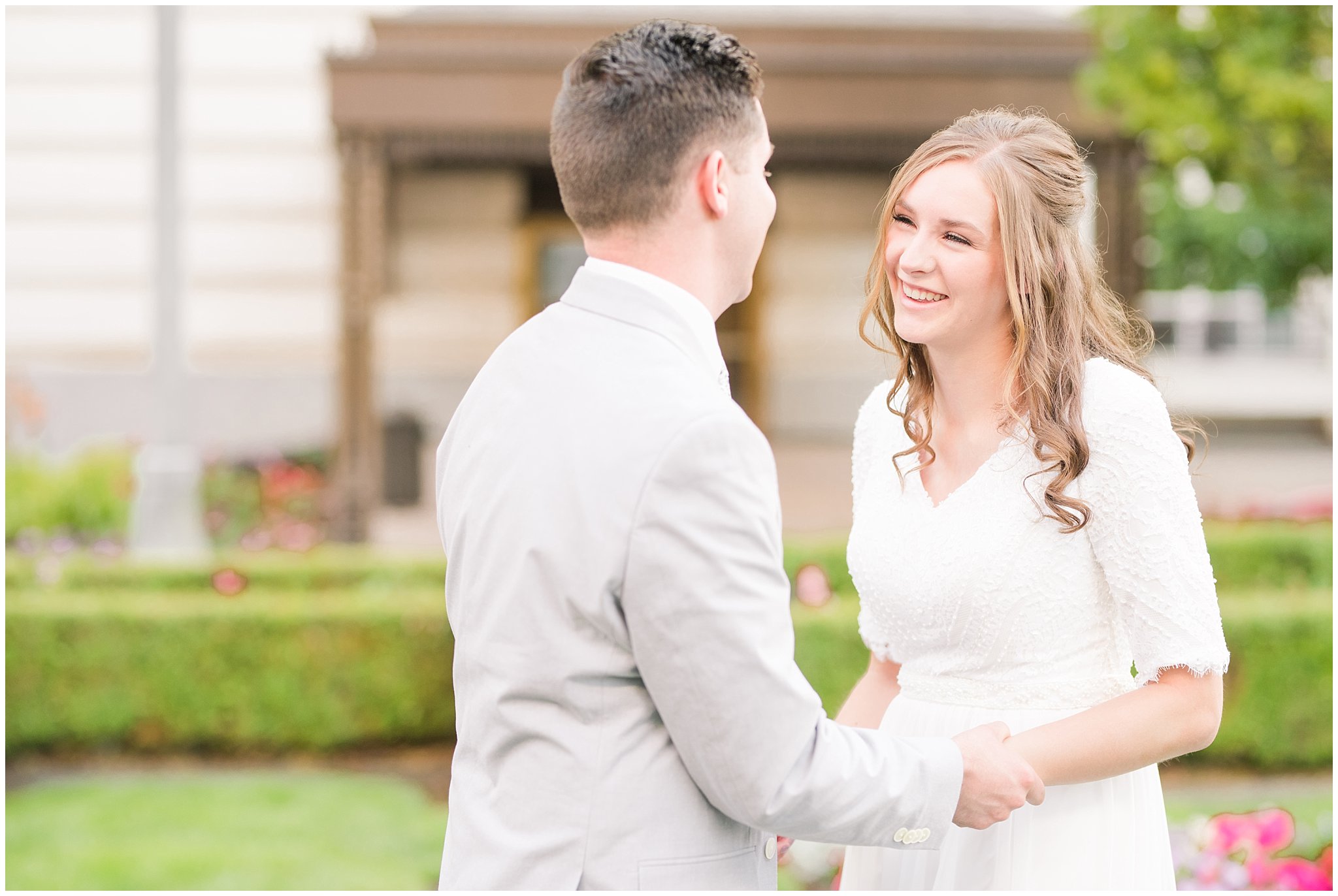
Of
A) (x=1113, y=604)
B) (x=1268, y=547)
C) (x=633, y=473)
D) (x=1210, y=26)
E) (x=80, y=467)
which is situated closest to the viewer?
(x=633, y=473)

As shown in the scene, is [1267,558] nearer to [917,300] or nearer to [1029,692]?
[1029,692]

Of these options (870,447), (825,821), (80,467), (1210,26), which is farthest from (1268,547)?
(80,467)

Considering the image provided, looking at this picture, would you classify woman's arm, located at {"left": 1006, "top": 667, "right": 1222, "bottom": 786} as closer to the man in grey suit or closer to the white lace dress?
the white lace dress

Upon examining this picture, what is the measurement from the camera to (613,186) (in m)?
1.79

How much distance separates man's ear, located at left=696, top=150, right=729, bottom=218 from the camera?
1.79 m

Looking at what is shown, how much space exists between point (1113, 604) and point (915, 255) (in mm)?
708

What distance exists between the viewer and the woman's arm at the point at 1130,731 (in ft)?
6.76

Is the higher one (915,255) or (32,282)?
(915,255)

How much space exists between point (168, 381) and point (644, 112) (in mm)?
8149

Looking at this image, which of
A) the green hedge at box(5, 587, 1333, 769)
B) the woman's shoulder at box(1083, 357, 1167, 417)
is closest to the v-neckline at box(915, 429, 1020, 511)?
the woman's shoulder at box(1083, 357, 1167, 417)

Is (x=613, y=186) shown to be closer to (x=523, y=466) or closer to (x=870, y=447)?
(x=523, y=466)

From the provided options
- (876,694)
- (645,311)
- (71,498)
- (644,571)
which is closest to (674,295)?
(645,311)

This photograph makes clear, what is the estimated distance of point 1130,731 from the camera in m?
2.07

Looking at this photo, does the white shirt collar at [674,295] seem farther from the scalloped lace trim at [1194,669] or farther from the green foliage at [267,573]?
the green foliage at [267,573]
